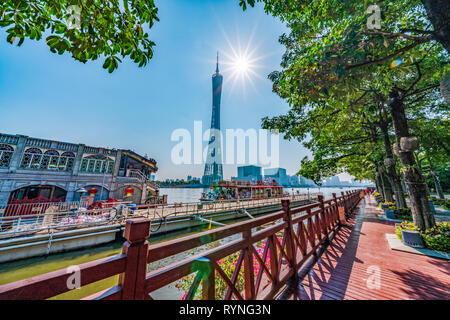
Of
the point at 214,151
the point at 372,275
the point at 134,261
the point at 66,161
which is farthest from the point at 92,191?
the point at 214,151

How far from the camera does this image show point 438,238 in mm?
4832

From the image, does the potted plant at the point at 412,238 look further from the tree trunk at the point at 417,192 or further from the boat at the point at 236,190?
the boat at the point at 236,190

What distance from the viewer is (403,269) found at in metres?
3.81

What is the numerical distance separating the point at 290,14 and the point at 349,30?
233 cm

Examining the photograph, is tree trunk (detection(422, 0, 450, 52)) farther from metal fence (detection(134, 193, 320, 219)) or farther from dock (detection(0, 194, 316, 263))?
metal fence (detection(134, 193, 320, 219))

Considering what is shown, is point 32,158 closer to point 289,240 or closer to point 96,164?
point 96,164

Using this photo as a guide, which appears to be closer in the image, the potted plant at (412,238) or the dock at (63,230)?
the potted plant at (412,238)

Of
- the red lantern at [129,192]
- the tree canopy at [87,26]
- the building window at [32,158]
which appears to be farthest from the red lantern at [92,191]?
the tree canopy at [87,26]

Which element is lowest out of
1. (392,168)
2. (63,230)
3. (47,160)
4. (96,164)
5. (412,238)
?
(63,230)

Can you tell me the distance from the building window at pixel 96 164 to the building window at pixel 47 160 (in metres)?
0.95

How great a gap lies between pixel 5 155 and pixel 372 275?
75.6ft

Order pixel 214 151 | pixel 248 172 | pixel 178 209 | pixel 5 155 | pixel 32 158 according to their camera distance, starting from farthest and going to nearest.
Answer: pixel 248 172 < pixel 214 151 < pixel 178 209 < pixel 32 158 < pixel 5 155

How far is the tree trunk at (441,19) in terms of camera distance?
9.35 feet
